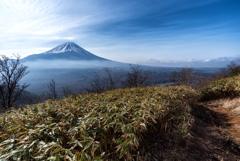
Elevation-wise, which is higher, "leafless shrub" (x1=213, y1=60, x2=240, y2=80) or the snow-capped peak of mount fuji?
the snow-capped peak of mount fuji

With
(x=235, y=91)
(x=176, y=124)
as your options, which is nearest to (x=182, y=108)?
(x=176, y=124)

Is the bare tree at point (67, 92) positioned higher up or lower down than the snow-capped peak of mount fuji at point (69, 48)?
lower down

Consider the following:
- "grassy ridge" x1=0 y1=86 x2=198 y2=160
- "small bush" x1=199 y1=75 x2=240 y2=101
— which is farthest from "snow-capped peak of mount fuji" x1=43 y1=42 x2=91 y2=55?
"grassy ridge" x1=0 y1=86 x2=198 y2=160

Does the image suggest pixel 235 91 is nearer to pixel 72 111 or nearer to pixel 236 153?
pixel 236 153

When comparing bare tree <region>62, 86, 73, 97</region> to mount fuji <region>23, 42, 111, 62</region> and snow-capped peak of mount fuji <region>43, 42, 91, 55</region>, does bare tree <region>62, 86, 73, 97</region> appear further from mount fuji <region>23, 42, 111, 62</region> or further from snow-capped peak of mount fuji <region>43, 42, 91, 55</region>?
snow-capped peak of mount fuji <region>43, 42, 91, 55</region>

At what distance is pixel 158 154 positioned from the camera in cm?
141

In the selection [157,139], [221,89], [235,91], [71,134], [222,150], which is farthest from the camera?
[221,89]

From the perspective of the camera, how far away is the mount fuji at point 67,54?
5025 inches

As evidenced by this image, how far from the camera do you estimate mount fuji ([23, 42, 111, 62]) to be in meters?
128

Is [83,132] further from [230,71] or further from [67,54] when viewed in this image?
→ [67,54]

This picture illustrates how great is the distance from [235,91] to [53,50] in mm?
165707

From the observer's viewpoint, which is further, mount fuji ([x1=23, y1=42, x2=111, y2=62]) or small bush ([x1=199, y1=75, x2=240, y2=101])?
mount fuji ([x1=23, y1=42, x2=111, y2=62])

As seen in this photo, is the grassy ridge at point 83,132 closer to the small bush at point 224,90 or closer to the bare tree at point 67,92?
the bare tree at point 67,92

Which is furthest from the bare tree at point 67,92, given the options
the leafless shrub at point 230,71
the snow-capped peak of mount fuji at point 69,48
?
the snow-capped peak of mount fuji at point 69,48
